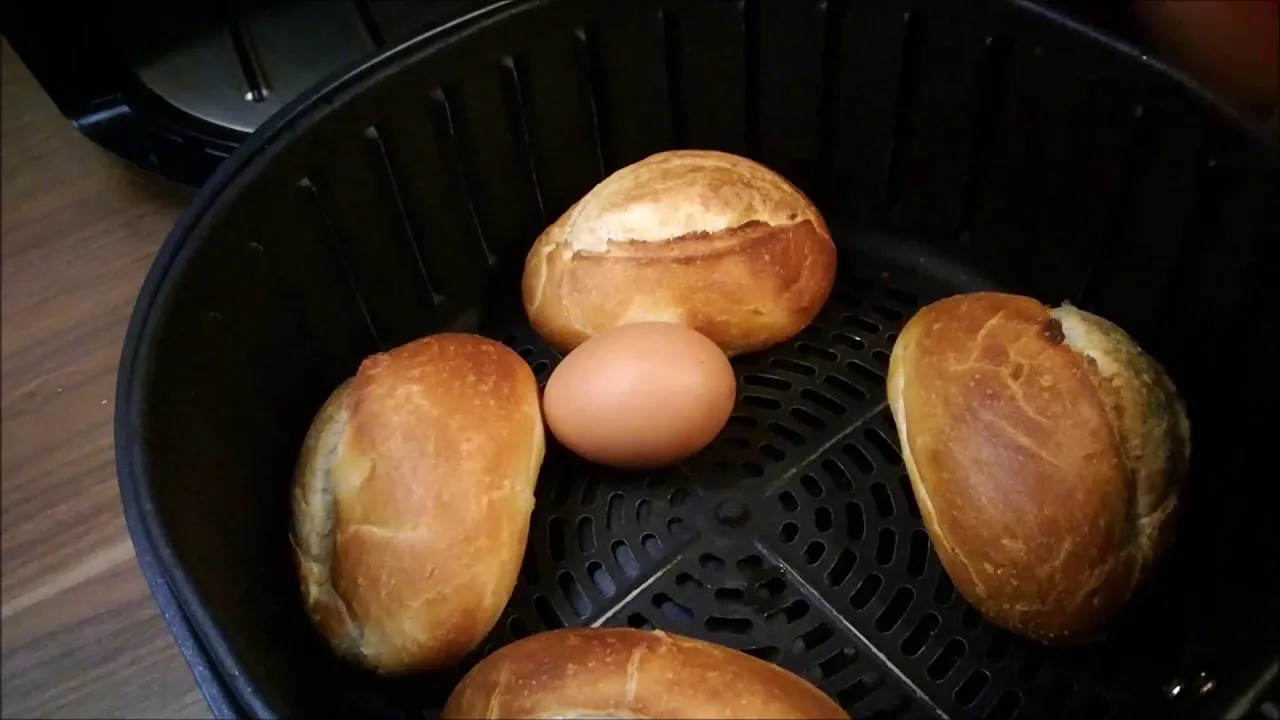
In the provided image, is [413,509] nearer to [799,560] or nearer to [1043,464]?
[799,560]

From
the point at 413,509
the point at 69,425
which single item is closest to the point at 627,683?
the point at 413,509

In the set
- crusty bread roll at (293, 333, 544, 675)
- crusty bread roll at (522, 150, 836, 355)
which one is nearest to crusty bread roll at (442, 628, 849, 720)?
crusty bread roll at (293, 333, 544, 675)

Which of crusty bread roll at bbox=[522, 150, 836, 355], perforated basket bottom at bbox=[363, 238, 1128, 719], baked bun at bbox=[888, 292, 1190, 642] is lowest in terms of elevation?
perforated basket bottom at bbox=[363, 238, 1128, 719]

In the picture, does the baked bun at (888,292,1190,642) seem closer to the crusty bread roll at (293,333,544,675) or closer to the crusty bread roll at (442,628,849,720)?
the crusty bread roll at (442,628,849,720)

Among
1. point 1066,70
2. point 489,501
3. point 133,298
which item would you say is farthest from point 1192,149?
point 133,298

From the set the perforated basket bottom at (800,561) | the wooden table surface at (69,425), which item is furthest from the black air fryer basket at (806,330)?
the wooden table surface at (69,425)

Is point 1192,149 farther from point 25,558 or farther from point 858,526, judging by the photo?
point 25,558
